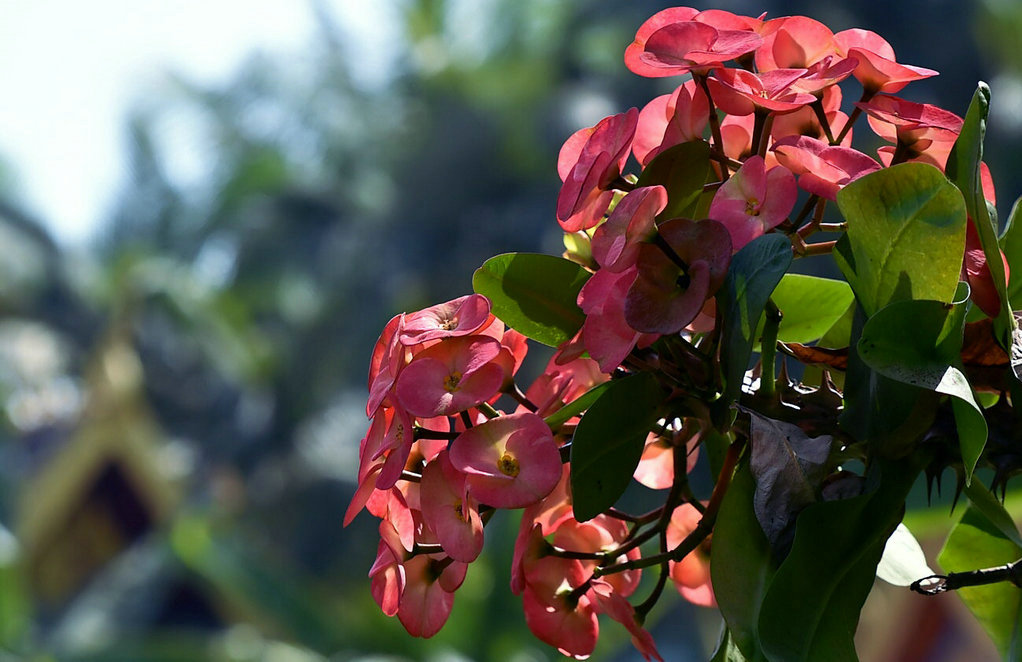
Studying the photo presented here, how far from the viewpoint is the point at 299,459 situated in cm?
1052

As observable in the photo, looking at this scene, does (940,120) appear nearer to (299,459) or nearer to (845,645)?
(845,645)

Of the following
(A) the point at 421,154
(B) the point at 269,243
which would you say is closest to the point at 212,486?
(B) the point at 269,243

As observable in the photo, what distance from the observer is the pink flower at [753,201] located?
425 millimetres

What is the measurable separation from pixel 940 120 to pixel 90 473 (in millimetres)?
10552

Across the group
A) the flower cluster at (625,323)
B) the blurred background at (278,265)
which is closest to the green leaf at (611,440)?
the flower cluster at (625,323)

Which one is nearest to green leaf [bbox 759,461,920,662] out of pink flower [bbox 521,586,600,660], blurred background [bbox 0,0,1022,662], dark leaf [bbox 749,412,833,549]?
dark leaf [bbox 749,412,833,549]

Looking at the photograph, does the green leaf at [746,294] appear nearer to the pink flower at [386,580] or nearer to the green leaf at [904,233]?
the green leaf at [904,233]

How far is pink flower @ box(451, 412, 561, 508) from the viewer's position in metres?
0.41

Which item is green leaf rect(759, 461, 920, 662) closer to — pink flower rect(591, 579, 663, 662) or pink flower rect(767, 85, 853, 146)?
pink flower rect(591, 579, 663, 662)

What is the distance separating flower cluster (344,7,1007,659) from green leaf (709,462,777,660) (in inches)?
1.2

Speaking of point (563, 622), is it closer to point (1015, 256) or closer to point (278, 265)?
point (1015, 256)

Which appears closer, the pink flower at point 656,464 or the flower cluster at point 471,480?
the flower cluster at point 471,480

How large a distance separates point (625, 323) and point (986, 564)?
0.25 meters

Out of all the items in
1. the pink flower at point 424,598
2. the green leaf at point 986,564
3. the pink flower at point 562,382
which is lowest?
the green leaf at point 986,564
